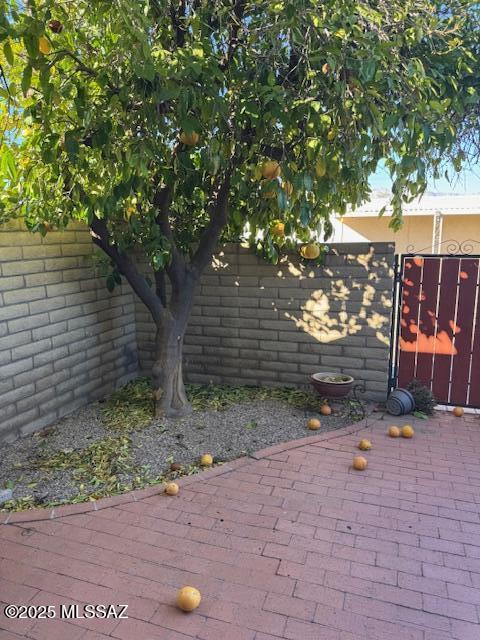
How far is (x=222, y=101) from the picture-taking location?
2.81 meters

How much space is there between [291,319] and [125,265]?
1.85m

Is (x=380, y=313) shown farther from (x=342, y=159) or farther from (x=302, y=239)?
(x=342, y=159)

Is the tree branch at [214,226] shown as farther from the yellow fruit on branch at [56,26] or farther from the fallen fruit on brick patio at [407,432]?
the fallen fruit on brick patio at [407,432]

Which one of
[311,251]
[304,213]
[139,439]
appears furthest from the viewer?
[311,251]

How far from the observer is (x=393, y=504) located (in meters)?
3.05

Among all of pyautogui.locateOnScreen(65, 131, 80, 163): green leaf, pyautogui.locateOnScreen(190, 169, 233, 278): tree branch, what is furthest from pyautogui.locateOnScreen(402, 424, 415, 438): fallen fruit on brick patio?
pyautogui.locateOnScreen(65, 131, 80, 163): green leaf

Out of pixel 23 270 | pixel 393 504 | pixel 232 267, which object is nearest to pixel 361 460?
pixel 393 504

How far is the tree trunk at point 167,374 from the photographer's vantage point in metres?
4.41

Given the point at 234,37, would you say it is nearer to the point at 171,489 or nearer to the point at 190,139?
the point at 190,139

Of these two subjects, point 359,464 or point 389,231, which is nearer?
point 359,464

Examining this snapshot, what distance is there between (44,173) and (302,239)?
2433 mm

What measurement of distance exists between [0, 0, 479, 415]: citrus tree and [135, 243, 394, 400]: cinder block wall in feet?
2.94

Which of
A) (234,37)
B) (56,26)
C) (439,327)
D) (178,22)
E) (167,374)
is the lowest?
(167,374)

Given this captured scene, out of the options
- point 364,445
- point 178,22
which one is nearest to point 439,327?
point 364,445
